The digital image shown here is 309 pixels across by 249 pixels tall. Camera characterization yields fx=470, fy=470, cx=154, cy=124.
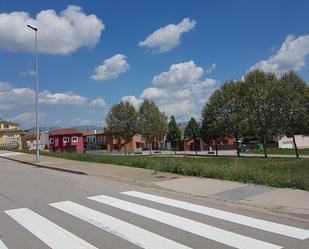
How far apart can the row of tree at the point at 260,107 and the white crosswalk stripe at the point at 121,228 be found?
36888 mm

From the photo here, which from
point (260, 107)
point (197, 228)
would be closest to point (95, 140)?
point (260, 107)

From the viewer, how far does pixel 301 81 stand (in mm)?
46500

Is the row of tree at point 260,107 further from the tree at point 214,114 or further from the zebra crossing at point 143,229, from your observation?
the zebra crossing at point 143,229

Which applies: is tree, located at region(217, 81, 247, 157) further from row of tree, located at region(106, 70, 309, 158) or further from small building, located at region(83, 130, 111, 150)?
small building, located at region(83, 130, 111, 150)

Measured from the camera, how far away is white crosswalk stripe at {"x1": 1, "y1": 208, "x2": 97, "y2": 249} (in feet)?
23.6

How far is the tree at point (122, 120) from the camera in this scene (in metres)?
77.9

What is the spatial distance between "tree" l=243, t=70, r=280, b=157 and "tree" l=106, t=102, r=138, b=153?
1091 inches

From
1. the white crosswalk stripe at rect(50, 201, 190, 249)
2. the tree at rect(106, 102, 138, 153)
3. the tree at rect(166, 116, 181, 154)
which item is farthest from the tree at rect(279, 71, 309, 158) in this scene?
the tree at rect(166, 116, 181, 154)

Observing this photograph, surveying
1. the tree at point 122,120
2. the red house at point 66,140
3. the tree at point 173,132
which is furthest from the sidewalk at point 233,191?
the tree at point 173,132

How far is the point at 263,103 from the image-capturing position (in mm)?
49281

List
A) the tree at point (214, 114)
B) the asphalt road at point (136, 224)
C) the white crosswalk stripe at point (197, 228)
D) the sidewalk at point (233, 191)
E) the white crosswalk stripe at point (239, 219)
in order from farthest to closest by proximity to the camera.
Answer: the tree at point (214, 114) < the sidewalk at point (233, 191) < the white crosswalk stripe at point (239, 219) < the asphalt road at point (136, 224) < the white crosswalk stripe at point (197, 228)

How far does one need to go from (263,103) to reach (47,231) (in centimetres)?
4337

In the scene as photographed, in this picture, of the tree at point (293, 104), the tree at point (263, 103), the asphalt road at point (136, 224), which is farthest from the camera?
the tree at point (263, 103)

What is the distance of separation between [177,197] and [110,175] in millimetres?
6041
